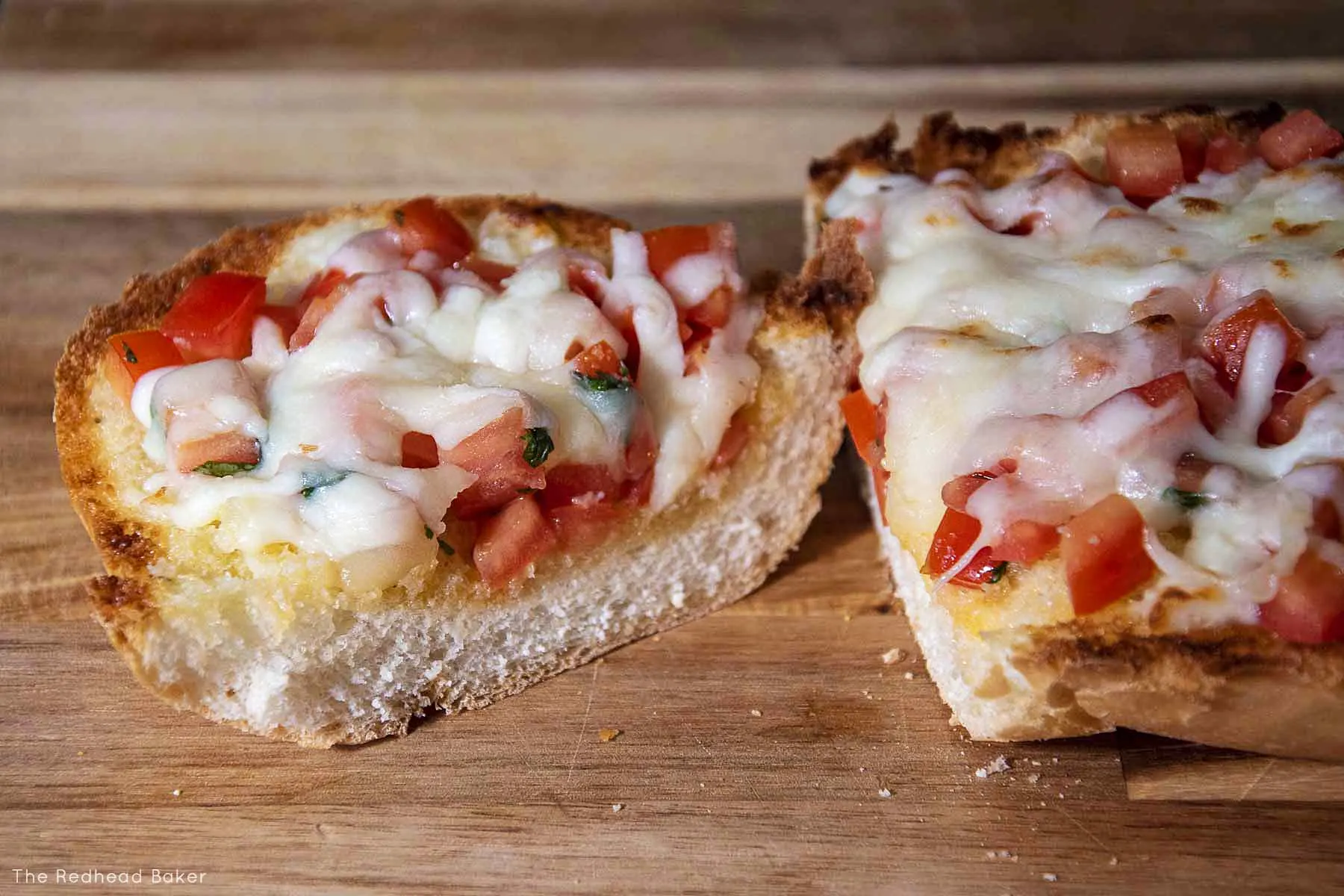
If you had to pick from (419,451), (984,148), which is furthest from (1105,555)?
(984,148)

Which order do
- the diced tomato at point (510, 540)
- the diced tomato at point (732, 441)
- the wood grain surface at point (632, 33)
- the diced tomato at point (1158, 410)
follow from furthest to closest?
the wood grain surface at point (632, 33)
the diced tomato at point (732, 441)
the diced tomato at point (510, 540)
the diced tomato at point (1158, 410)

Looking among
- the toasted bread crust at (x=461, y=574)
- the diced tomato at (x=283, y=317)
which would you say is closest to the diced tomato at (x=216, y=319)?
the diced tomato at (x=283, y=317)

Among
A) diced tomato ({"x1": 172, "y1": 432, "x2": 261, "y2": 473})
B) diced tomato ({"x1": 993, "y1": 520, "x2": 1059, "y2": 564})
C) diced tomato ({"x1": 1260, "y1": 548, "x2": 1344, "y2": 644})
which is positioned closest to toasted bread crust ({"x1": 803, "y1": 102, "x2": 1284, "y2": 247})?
diced tomato ({"x1": 993, "y1": 520, "x2": 1059, "y2": 564})

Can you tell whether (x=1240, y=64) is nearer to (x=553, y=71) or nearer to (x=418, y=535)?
(x=553, y=71)

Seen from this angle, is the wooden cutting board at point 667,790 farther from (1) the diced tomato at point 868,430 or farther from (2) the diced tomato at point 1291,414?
(2) the diced tomato at point 1291,414

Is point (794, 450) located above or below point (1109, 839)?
above

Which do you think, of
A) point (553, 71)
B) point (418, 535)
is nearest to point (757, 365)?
point (418, 535)

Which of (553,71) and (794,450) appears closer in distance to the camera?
(794,450)
